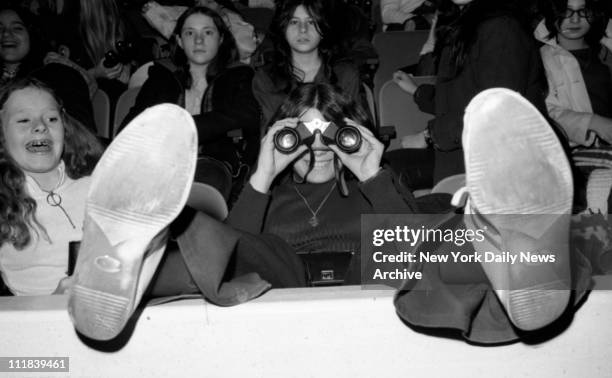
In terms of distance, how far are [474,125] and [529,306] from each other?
0.28 meters

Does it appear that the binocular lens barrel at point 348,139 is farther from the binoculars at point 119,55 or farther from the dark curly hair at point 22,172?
the binoculars at point 119,55

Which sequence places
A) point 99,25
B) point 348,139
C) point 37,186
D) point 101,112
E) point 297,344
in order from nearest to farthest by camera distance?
point 297,344 → point 348,139 → point 37,186 → point 101,112 → point 99,25

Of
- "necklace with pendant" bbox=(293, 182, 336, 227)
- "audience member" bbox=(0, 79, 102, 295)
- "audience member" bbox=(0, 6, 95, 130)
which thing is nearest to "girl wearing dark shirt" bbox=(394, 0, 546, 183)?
"necklace with pendant" bbox=(293, 182, 336, 227)

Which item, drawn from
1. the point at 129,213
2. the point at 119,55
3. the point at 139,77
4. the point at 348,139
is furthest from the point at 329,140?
the point at 119,55

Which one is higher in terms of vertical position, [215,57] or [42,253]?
[215,57]

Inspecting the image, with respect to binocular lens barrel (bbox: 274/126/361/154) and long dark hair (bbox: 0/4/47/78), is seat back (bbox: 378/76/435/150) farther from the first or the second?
long dark hair (bbox: 0/4/47/78)

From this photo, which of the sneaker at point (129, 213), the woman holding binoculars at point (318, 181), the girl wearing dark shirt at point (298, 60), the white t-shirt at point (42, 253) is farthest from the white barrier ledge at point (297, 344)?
the girl wearing dark shirt at point (298, 60)

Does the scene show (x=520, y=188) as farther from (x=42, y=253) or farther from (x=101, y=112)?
(x=101, y=112)

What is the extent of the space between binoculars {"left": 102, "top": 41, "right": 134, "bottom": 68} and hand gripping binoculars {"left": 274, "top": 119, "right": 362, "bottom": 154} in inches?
59.8

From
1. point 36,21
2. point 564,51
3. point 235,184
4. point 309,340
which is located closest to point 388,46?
point 564,51

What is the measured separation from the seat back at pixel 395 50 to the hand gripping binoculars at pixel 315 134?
1.22 m

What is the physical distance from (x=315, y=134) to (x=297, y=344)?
1.96 ft

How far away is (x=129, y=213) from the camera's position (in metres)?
0.96

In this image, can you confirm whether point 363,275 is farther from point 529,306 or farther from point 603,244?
point 603,244
